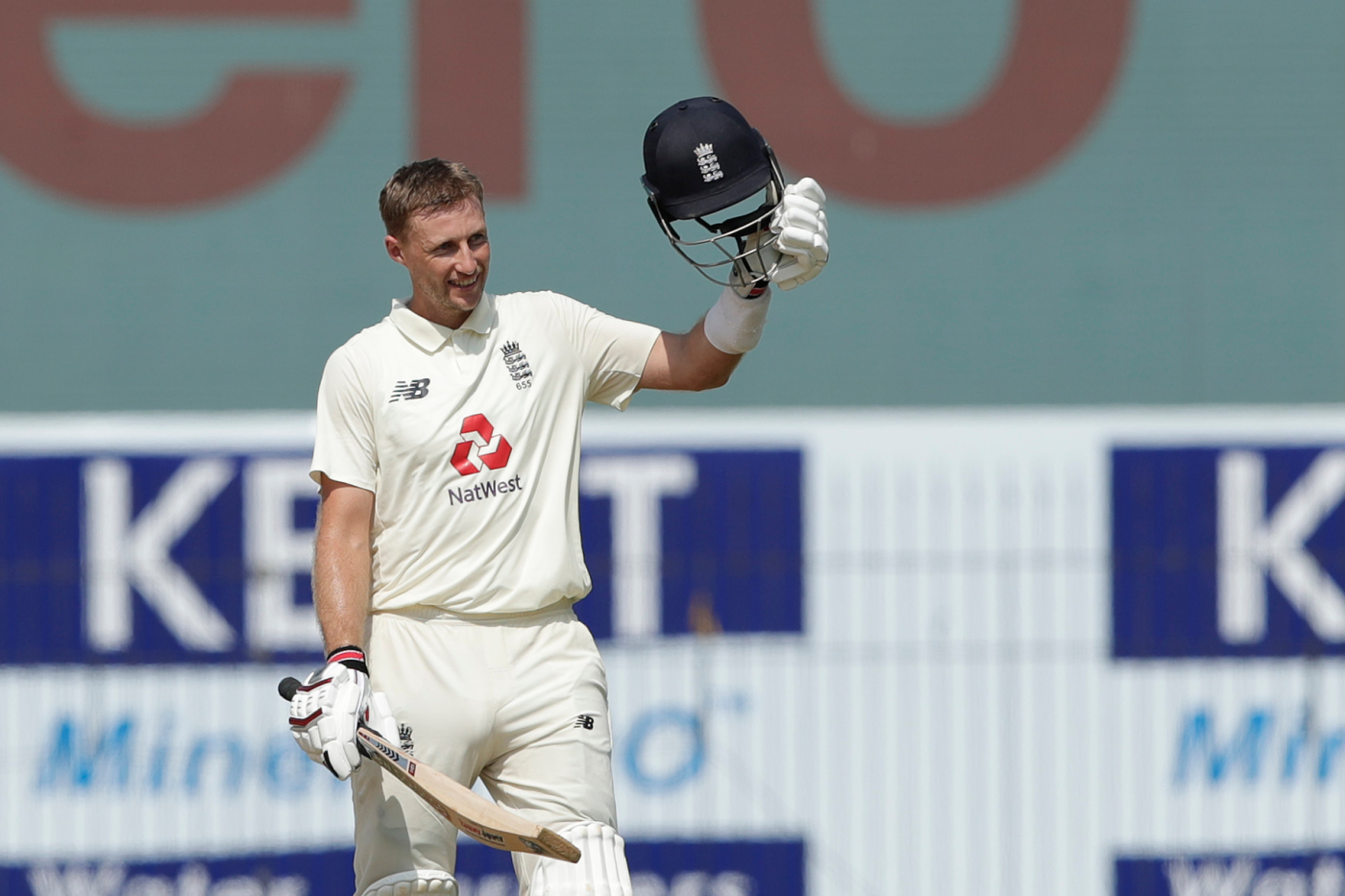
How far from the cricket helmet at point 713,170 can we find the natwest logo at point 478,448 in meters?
0.57

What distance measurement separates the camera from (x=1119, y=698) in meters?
6.98

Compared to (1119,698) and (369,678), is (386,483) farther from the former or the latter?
(1119,698)

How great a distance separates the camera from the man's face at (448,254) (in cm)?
355

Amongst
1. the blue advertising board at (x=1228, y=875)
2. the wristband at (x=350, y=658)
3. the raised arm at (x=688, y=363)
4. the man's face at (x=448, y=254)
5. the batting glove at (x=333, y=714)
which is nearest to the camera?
the batting glove at (x=333, y=714)

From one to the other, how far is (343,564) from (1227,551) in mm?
4579

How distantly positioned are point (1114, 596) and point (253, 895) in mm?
3704

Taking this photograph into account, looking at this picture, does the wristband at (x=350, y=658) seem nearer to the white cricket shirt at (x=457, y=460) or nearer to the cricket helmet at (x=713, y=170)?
the white cricket shirt at (x=457, y=460)

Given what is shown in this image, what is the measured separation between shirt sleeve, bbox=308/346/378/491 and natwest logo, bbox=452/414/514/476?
20 cm

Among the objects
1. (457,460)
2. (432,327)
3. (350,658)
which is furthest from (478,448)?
(350,658)

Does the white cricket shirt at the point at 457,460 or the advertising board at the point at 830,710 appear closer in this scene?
the white cricket shirt at the point at 457,460

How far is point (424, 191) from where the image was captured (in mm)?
3561

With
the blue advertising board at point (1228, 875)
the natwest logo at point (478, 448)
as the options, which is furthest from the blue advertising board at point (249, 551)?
the natwest logo at point (478, 448)

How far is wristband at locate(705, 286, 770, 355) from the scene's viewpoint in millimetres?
3691

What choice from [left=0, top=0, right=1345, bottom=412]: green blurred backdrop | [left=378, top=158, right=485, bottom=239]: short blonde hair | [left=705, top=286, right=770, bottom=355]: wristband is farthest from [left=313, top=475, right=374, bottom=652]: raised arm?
[left=0, top=0, right=1345, bottom=412]: green blurred backdrop
